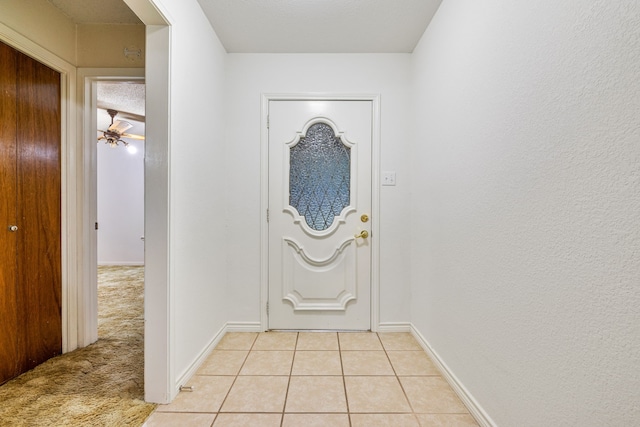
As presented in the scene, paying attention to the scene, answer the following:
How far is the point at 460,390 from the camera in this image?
62.1 inches

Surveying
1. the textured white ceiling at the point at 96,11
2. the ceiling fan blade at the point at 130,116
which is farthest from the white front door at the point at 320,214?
the ceiling fan blade at the point at 130,116

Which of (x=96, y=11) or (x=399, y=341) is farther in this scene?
(x=399, y=341)

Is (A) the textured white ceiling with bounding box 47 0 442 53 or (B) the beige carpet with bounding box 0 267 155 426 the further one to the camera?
(A) the textured white ceiling with bounding box 47 0 442 53

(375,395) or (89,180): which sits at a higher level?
(89,180)

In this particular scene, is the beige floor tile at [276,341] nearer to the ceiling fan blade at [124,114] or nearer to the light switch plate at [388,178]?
the light switch plate at [388,178]

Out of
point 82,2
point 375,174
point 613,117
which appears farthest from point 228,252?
point 613,117

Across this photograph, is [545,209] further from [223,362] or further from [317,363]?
[223,362]

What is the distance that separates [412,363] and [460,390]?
416 mm

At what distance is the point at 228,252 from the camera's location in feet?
8.07

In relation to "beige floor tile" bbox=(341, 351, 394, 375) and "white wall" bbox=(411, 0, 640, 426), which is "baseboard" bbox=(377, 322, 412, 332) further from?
"white wall" bbox=(411, 0, 640, 426)

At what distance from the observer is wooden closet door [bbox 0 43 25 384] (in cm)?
166

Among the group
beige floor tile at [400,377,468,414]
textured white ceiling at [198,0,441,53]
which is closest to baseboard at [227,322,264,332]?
beige floor tile at [400,377,468,414]

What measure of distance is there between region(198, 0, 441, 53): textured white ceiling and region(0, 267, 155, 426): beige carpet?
2.33 meters

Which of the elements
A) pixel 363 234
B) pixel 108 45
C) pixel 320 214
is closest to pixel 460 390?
pixel 363 234
